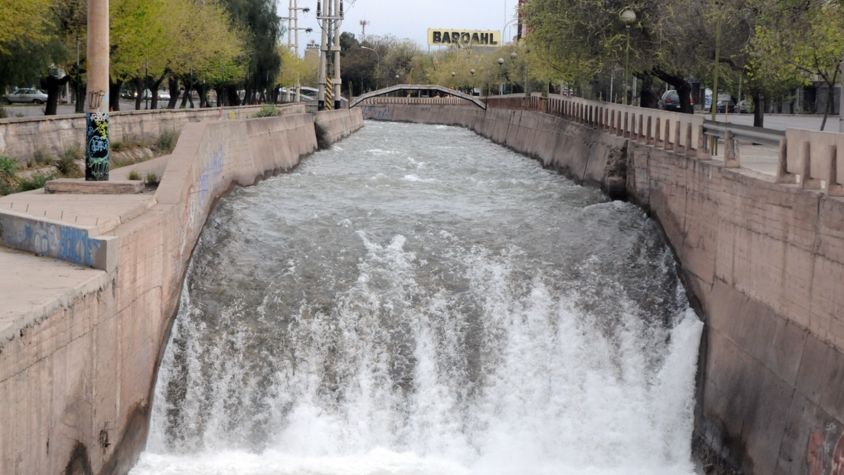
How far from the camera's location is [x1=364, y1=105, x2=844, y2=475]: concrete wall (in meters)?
14.9

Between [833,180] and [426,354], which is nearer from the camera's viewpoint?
[833,180]

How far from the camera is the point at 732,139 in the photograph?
2114 cm

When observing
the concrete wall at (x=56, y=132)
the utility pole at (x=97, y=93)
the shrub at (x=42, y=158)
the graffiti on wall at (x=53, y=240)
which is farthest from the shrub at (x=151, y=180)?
the graffiti on wall at (x=53, y=240)

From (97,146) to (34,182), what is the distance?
6.58 feet

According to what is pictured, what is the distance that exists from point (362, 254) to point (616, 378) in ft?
20.6

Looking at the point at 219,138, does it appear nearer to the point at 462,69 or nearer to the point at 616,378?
the point at 616,378

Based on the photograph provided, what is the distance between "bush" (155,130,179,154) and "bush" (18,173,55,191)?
1330cm

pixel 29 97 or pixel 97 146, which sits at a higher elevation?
pixel 29 97

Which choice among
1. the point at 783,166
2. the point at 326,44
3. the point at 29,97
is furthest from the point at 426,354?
the point at 29,97

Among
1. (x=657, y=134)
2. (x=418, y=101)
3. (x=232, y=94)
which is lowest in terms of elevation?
(x=657, y=134)

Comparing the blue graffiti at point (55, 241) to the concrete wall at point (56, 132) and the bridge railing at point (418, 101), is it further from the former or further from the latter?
the bridge railing at point (418, 101)

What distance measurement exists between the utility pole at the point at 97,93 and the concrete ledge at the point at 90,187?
60cm

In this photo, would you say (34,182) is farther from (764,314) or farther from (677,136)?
(764,314)

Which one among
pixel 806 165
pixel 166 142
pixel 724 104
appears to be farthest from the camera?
pixel 724 104
